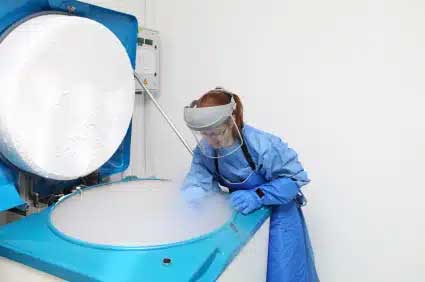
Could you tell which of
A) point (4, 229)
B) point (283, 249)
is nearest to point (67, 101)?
point (4, 229)

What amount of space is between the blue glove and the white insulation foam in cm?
46

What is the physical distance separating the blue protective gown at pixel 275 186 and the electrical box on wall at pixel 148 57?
2.07 feet

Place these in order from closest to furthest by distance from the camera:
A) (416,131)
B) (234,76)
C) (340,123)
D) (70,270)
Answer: (70,270)
(416,131)
(340,123)
(234,76)

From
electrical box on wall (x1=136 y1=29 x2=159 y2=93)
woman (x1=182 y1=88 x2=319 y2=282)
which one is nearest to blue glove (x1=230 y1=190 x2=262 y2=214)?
woman (x1=182 y1=88 x2=319 y2=282)

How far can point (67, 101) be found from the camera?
1.03 m

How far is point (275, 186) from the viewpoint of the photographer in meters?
1.19

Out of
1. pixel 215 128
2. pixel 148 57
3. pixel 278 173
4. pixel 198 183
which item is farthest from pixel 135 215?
pixel 148 57

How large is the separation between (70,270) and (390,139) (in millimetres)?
1254

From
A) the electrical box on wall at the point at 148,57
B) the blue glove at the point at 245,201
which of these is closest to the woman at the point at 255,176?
the blue glove at the point at 245,201

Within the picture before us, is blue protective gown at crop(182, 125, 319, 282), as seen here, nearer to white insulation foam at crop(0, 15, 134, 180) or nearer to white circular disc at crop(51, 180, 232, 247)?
white circular disc at crop(51, 180, 232, 247)

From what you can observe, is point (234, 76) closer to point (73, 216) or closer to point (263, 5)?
point (263, 5)

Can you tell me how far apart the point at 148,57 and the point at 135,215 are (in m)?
0.88

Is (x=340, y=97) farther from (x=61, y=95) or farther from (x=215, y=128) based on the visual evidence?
(x=61, y=95)

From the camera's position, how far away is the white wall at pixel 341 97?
4.51 feet
